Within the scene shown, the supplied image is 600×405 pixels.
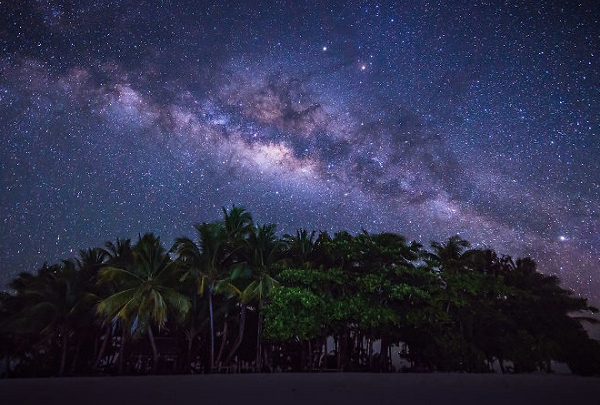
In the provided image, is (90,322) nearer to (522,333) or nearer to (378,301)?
(378,301)

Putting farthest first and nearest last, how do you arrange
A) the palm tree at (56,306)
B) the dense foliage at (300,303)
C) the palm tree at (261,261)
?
the palm tree at (56,306), the palm tree at (261,261), the dense foliage at (300,303)

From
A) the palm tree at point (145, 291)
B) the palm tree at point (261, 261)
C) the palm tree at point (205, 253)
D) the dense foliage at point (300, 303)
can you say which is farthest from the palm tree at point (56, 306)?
the palm tree at point (261, 261)

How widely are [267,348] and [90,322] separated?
1343cm

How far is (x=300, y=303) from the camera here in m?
21.5

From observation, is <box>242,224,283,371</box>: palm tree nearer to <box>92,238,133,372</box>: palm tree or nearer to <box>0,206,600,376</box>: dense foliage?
<box>0,206,600,376</box>: dense foliage

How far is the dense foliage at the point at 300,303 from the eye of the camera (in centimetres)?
2217

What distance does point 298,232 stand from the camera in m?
27.7

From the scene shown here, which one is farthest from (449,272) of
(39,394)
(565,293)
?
(39,394)

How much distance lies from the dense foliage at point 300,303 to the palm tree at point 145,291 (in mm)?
71

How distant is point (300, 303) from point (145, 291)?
973 centimetres

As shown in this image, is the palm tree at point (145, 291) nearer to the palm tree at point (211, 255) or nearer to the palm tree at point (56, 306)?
the palm tree at point (211, 255)

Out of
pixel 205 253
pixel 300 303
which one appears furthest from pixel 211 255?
pixel 300 303

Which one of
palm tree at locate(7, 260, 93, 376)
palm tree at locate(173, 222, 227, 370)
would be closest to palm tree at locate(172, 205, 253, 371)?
palm tree at locate(173, 222, 227, 370)

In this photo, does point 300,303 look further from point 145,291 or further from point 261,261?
point 145,291
